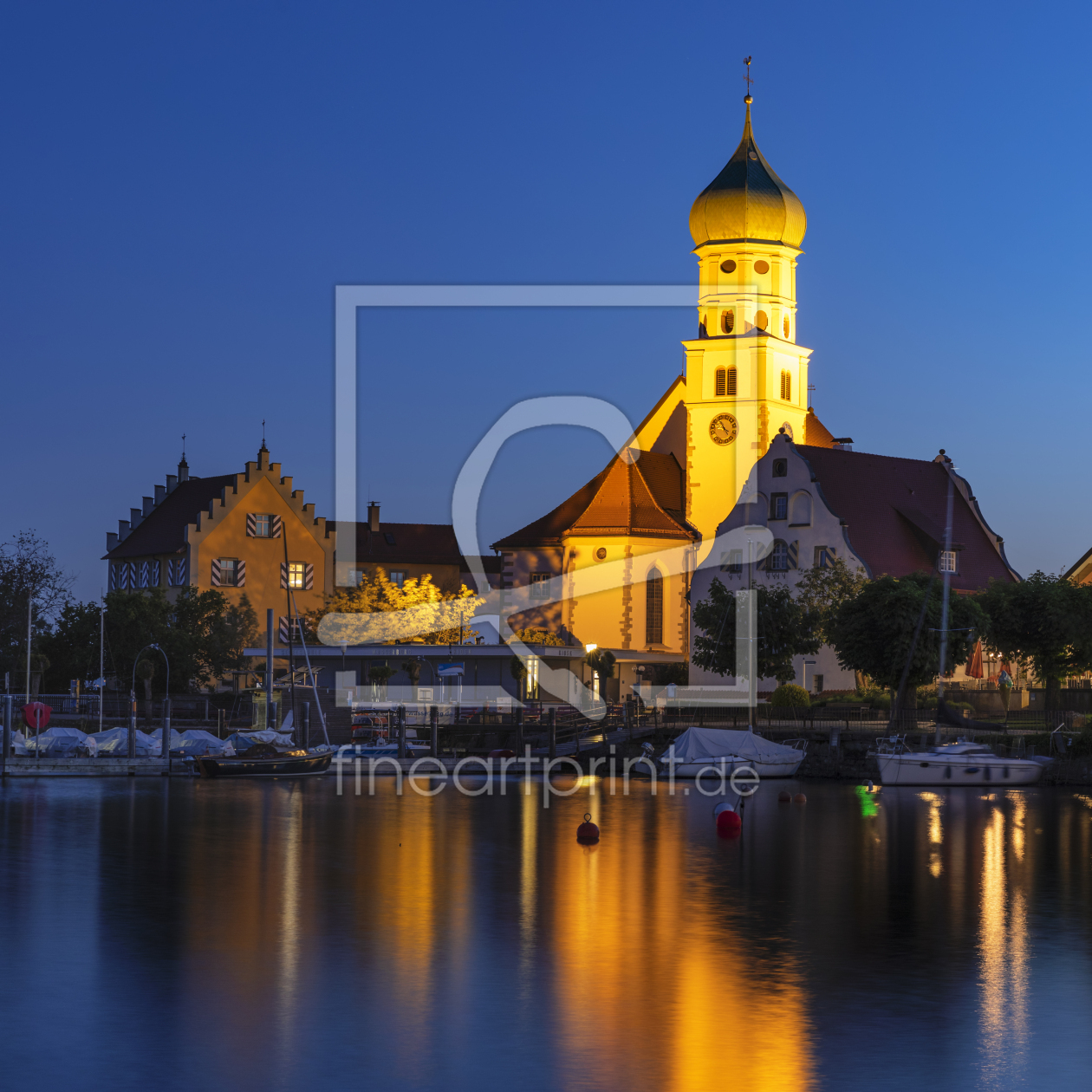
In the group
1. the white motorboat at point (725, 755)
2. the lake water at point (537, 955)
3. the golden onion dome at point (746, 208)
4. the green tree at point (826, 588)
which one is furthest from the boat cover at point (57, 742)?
the golden onion dome at point (746, 208)

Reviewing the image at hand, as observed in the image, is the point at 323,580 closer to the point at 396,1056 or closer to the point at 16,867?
the point at 16,867

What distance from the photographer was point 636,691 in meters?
98.1

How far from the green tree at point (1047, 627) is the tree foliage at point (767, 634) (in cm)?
956

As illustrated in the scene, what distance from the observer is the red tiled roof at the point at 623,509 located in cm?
11119

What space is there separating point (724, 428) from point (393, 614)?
25.3 m

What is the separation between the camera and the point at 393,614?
109 m

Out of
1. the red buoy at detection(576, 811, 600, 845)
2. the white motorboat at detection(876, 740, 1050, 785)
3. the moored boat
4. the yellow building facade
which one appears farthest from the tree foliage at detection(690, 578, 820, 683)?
the red buoy at detection(576, 811, 600, 845)

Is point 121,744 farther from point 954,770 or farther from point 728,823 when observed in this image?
point 954,770

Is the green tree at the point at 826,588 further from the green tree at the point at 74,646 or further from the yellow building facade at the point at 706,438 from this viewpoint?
the green tree at the point at 74,646

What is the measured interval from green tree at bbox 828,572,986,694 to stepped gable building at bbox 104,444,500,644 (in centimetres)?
4257

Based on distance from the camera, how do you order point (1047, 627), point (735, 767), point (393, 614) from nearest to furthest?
point (735, 767), point (1047, 627), point (393, 614)

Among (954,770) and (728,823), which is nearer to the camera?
(728,823)

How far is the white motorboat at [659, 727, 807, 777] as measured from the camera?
72.1m

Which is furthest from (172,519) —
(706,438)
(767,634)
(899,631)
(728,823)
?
(728,823)
